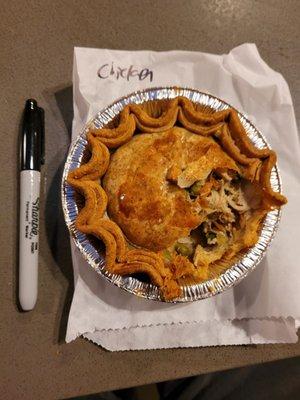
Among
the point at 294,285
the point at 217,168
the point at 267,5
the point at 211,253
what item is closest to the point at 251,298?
the point at 294,285

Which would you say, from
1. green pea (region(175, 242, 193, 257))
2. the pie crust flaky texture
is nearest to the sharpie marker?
the pie crust flaky texture

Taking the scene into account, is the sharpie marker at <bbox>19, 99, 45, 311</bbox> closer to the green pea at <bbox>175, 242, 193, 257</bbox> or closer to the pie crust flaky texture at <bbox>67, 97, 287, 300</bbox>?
the pie crust flaky texture at <bbox>67, 97, 287, 300</bbox>

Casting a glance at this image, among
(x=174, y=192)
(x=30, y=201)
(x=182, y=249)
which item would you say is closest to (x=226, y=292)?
(x=182, y=249)

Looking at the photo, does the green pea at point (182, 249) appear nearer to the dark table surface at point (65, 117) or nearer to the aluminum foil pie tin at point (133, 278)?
the aluminum foil pie tin at point (133, 278)

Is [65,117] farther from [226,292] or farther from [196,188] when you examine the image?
[226,292]

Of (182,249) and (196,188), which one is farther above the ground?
(196,188)

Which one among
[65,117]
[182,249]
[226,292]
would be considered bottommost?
[226,292]
